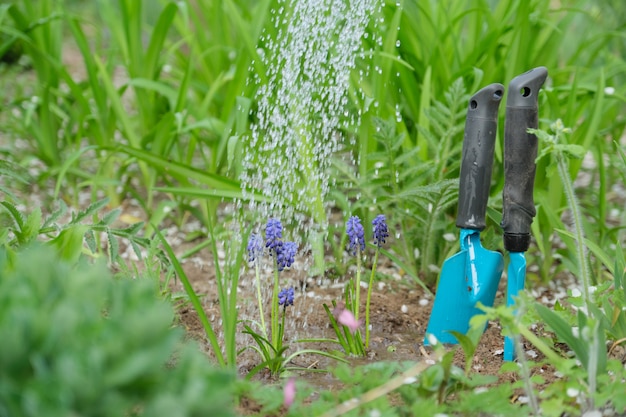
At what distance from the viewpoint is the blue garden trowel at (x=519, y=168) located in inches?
66.6

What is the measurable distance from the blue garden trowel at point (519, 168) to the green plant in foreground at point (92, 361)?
36.1 inches

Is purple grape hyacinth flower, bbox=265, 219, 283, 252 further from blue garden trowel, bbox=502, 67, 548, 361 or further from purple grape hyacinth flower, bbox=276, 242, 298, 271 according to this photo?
blue garden trowel, bbox=502, 67, 548, 361

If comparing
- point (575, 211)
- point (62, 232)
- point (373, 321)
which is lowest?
point (373, 321)

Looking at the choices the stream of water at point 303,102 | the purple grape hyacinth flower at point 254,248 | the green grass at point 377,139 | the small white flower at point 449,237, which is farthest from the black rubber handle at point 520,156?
the stream of water at point 303,102

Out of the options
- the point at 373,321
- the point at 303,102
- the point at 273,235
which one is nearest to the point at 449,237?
the point at 373,321

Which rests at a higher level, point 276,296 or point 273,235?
point 273,235

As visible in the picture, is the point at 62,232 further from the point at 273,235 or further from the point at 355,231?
the point at 355,231

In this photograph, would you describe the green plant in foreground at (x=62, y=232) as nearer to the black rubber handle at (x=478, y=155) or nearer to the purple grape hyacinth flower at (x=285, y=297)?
the purple grape hyacinth flower at (x=285, y=297)

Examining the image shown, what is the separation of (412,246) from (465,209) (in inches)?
19.2

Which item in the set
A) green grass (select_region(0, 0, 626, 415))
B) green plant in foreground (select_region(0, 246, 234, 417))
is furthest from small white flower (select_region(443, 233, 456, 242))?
green plant in foreground (select_region(0, 246, 234, 417))

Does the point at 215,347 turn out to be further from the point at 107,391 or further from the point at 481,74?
the point at 481,74

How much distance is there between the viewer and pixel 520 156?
67.9 inches

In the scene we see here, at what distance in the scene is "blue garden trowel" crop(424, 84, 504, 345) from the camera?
70.3 inches

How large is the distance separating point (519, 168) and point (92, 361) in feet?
3.55
